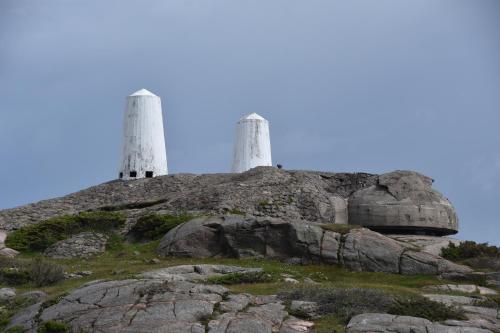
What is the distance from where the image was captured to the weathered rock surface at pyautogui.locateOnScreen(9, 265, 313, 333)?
2420 cm

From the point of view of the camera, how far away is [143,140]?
55094 mm

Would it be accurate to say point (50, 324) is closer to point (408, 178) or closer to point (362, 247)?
point (362, 247)

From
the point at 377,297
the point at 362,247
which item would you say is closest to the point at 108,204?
the point at 362,247

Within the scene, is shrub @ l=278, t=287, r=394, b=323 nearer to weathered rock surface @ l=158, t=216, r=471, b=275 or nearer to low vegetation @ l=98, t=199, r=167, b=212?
weathered rock surface @ l=158, t=216, r=471, b=275

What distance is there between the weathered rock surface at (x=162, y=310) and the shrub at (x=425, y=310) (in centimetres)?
238

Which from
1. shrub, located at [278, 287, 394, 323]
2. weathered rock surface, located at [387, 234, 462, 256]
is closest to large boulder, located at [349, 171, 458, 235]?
weathered rock surface, located at [387, 234, 462, 256]

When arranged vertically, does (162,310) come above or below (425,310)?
below

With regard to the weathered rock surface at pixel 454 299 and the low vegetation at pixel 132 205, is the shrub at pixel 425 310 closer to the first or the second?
the weathered rock surface at pixel 454 299

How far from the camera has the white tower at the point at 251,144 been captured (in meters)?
56.5

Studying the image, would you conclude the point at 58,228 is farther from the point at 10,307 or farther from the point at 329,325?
the point at 329,325

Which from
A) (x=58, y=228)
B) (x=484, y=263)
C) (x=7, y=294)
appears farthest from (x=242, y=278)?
(x=58, y=228)

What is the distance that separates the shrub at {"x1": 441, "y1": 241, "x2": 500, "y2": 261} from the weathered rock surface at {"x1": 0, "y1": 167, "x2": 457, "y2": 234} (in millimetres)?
4577

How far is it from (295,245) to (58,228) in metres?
10.4

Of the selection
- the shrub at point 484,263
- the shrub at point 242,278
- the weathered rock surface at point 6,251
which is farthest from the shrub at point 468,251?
the weathered rock surface at point 6,251
